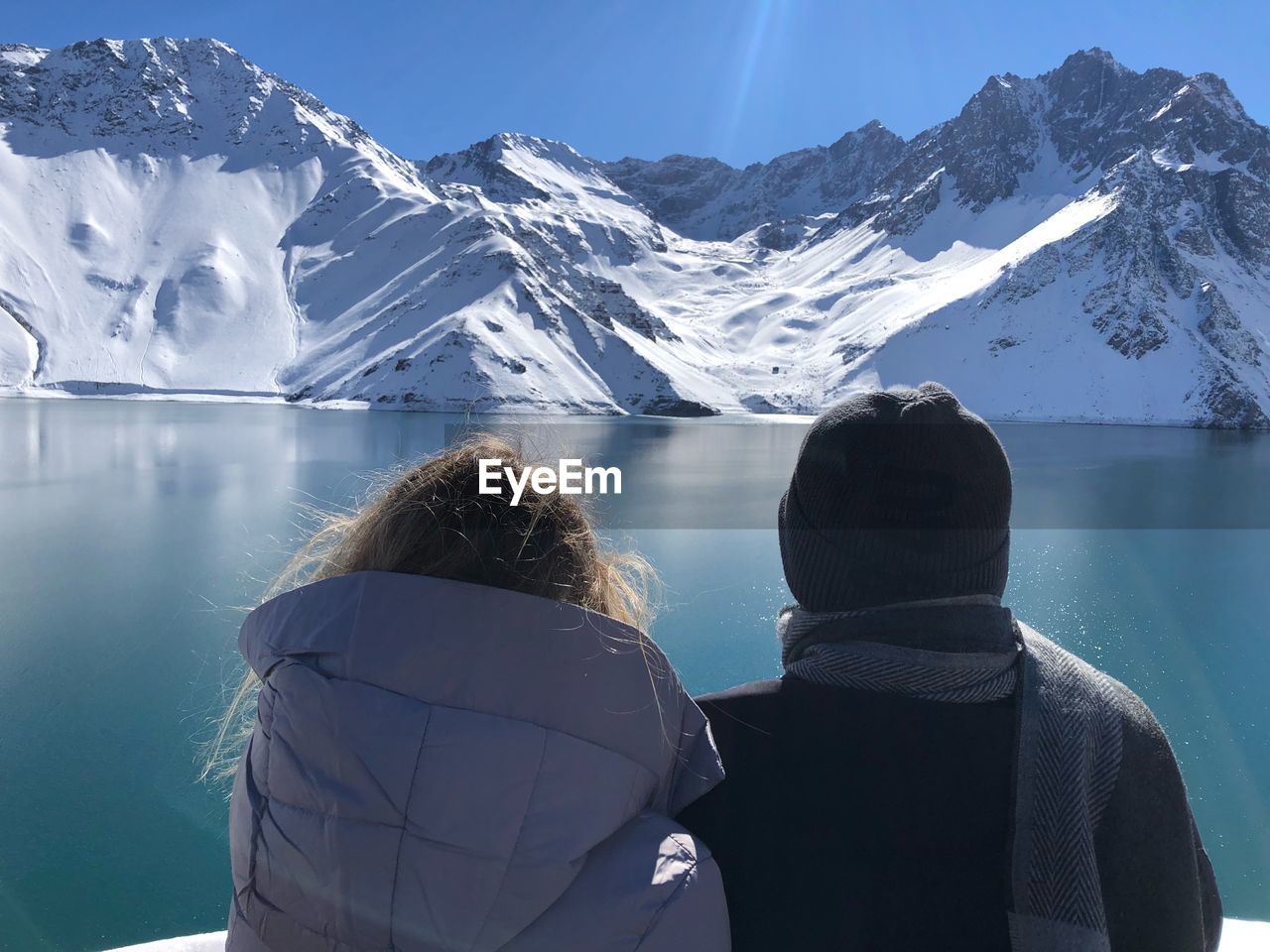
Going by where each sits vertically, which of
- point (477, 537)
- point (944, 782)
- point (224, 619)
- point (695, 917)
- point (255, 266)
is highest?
point (255, 266)

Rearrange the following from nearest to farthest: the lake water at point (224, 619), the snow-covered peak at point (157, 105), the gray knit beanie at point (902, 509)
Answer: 1. the gray knit beanie at point (902, 509)
2. the lake water at point (224, 619)
3. the snow-covered peak at point (157, 105)

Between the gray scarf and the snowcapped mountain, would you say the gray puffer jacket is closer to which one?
the gray scarf

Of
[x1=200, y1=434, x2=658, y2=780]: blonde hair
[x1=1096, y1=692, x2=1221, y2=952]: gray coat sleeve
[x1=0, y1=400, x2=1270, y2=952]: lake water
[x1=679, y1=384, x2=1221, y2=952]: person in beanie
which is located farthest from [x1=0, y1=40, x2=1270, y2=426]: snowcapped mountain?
[x1=1096, y1=692, x2=1221, y2=952]: gray coat sleeve

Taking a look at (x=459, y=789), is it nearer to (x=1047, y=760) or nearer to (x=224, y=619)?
(x=1047, y=760)

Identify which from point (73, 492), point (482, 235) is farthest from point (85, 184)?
point (73, 492)

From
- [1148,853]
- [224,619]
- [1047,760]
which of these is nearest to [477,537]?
[1047,760]

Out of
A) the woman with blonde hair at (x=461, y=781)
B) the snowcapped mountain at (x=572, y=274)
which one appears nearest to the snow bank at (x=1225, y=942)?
the woman with blonde hair at (x=461, y=781)

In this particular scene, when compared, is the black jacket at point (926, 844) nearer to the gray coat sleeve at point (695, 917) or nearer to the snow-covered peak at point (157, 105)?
the gray coat sleeve at point (695, 917)
